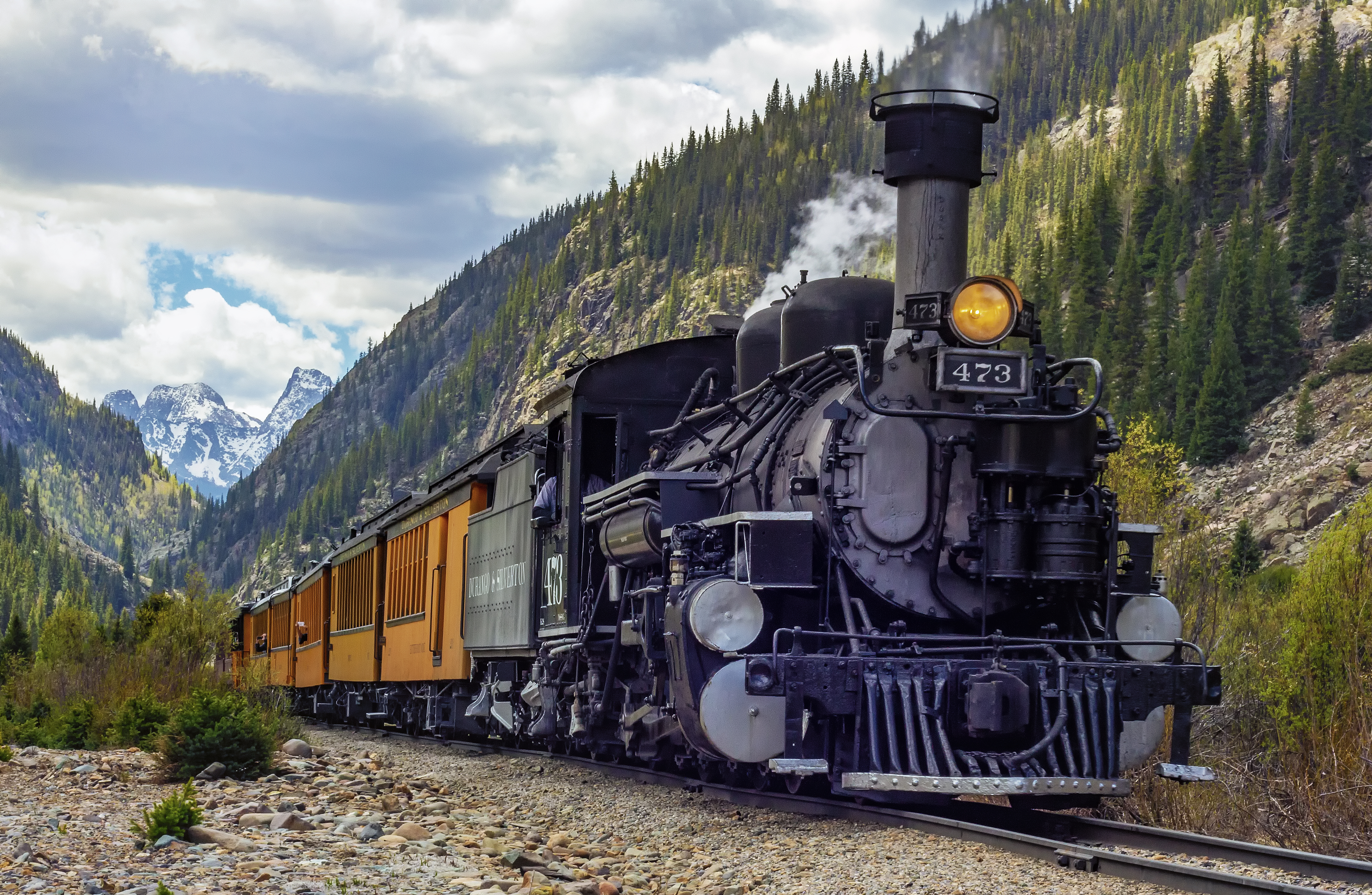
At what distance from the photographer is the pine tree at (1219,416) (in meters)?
72.2

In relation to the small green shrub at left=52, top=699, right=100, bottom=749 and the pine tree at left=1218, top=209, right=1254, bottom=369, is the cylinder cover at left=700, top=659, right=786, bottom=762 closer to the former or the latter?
the small green shrub at left=52, top=699, right=100, bottom=749

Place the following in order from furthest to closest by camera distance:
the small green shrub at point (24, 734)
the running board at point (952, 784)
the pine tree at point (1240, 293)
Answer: the pine tree at point (1240, 293) < the small green shrub at point (24, 734) < the running board at point (952, 784)

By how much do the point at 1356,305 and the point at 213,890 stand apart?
3200 inches

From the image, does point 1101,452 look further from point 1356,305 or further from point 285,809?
point 1356,305

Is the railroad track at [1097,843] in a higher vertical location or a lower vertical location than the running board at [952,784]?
lower

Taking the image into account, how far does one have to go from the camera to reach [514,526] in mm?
14984

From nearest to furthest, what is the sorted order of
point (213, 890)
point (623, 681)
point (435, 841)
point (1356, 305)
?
point (213, 890) → point (435, 841) → point (623, 681) → point (1356, 305)

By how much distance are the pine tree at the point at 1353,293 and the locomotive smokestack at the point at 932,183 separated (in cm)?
7458

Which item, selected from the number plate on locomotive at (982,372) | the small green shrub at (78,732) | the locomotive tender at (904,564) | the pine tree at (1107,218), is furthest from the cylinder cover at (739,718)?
the pine tree at (1107,218)

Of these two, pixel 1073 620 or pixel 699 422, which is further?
pixel 699 422

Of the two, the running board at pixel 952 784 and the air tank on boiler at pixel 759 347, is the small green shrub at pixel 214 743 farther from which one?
the running board at pixel 952 784

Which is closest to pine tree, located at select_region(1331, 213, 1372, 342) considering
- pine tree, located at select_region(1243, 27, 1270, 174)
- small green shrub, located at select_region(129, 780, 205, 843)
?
pine tree, located at select_region(1243, 27, 1270, 174)

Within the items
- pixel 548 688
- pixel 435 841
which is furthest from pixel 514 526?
pixel 435 841

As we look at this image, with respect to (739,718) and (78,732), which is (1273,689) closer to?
(739,718)
